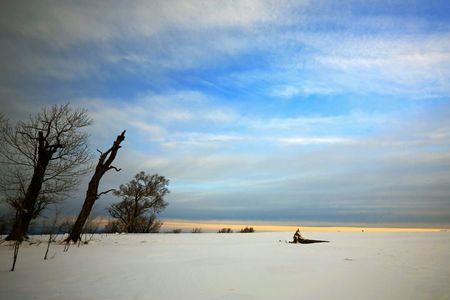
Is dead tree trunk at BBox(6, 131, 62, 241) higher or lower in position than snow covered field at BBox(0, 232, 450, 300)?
higher

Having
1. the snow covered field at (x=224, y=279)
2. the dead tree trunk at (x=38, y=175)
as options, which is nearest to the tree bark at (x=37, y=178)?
the dead tree trunk at (x=38, y=175)

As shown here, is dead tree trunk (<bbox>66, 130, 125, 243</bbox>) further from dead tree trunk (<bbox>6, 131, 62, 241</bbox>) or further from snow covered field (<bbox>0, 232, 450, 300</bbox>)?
snow covered field (<bbox>0, 232, 450, 300</bbox>)

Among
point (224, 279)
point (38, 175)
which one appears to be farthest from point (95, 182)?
point (224, 279)

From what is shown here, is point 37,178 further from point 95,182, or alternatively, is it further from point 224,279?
point 224,279

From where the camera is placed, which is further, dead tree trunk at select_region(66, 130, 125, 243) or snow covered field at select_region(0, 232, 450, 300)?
dead tree trunk at select_region(66, 130, 125, 243)

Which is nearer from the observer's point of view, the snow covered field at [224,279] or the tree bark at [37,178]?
the snow covered field at [224,279]

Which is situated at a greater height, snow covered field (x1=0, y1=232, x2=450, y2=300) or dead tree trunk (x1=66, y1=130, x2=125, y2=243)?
dead tree trunk (x1=66, y1=130, x2=125, y2=243)

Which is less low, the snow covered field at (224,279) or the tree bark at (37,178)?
the tree bark at (37,178)

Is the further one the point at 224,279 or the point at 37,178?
the point at 37,178

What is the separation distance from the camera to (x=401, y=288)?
5047mm

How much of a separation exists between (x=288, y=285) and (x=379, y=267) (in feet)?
9.78

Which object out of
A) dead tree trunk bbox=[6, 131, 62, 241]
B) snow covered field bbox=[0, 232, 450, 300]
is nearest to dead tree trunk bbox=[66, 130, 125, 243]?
dead tree trunk bbox=[6, 131, 62, 241]

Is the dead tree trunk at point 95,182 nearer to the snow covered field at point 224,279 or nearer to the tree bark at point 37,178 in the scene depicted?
the tree bark at point 37,178

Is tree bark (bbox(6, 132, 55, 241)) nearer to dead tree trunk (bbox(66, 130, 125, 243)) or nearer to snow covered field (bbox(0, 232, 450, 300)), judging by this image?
dead tree trunk (bbox(66, 130, 125, 243))
